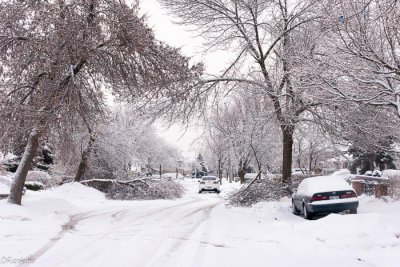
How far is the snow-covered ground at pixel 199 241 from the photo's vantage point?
7.71 meters

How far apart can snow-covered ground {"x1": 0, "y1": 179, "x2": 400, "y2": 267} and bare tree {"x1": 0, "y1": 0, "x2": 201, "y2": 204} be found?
3.69 m

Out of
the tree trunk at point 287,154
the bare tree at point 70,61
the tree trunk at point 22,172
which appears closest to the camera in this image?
the bare tree at point 70,61

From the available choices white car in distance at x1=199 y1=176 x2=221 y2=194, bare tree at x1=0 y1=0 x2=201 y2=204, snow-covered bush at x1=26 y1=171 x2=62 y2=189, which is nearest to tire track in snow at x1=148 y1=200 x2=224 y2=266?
bare tree at x1=0 y1=0 x2=201 y2=204

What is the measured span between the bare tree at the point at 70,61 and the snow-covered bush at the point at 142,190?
42.1 ft

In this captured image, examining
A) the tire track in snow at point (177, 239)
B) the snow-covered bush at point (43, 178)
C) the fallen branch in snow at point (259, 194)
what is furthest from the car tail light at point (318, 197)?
the snow-covered bush at point (43, 178)

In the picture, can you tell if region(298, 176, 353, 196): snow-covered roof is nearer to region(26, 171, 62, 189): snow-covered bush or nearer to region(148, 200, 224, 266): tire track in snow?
region(148, 200, 224, 266): tire track in snow

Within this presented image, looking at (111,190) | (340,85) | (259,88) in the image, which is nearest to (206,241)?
(340,85)

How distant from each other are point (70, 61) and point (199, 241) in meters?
7.83

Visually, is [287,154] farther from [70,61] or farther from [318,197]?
[70,61]

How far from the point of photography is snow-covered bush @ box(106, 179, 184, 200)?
28.8 meters

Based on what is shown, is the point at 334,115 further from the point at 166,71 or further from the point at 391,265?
the point at 391,265

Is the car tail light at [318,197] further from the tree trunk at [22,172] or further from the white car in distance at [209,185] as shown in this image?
the white car in distance at [209,185]

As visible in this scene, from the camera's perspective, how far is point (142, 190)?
2895 centimetres

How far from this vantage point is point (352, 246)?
878 cm
